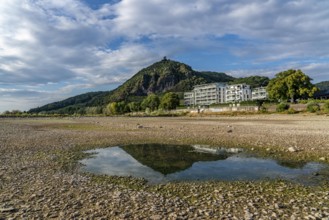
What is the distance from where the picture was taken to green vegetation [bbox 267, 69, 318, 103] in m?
108

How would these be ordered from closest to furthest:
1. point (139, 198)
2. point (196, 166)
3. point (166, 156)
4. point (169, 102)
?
point (139, 198), point (196, 166), point (166, 156), point (169, 102)

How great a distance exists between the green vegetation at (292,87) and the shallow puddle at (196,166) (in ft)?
315

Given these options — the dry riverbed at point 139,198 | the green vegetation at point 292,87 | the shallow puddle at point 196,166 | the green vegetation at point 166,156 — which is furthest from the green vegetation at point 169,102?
the dry riverbed at point 139,198

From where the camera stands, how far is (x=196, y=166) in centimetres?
1814

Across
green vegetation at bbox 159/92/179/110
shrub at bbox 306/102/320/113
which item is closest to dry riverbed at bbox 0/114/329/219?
shrub at bbox 306/102/320/113

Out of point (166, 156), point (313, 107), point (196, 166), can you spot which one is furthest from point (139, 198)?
point (313, 107)

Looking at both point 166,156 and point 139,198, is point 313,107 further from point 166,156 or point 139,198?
point 139,198

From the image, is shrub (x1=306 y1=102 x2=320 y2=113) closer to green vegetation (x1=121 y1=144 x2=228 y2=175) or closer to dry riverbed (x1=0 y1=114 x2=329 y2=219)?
green vegetation (x1=121 y1=144 x2=228 y2=175)

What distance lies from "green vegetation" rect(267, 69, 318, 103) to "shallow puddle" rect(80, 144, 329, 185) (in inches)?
3782

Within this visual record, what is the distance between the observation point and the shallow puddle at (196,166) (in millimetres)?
14952

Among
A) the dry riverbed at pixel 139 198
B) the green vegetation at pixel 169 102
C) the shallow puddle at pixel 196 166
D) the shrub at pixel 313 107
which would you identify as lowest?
the shallow puddle at pixel 196 166

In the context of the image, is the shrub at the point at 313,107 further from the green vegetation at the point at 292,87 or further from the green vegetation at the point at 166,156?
the green vegetation at the point at 166,156

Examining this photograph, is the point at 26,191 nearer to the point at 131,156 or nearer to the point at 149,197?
the point at 149,197

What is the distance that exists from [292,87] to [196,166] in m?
104
